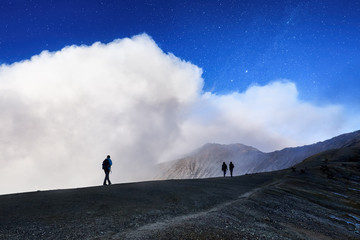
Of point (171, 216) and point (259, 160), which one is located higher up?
point (259, 160)

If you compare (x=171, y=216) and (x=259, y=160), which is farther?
(x=259, y=160)

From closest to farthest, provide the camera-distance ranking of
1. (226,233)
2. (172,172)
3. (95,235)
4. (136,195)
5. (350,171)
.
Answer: (95,235) → (226,233) → (136,195) → (350,171) → (172,172)

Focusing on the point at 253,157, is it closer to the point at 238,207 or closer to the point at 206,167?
the point at 206,167

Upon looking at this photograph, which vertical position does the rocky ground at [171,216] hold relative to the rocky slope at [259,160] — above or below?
below

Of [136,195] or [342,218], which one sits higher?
[136,195]

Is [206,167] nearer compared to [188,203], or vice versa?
[188,203]

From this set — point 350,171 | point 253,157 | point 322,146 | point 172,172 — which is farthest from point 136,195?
point 172,172

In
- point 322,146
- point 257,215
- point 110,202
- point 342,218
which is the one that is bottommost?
point 342,218

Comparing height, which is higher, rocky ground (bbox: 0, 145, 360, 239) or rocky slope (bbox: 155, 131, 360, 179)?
rocky slope (bbox: 155, 131, 360, 179)

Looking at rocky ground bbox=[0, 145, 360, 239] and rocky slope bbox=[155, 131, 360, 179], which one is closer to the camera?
rocky ground bbox=[0, 145, 360, 239]

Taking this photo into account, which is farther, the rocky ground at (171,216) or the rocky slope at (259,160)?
the rocky slope at (259,160)

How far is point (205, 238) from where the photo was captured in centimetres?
856

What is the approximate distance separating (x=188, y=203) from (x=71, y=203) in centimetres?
627

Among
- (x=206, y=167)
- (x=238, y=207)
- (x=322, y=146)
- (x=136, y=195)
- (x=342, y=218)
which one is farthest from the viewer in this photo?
(x=206, y=167)
